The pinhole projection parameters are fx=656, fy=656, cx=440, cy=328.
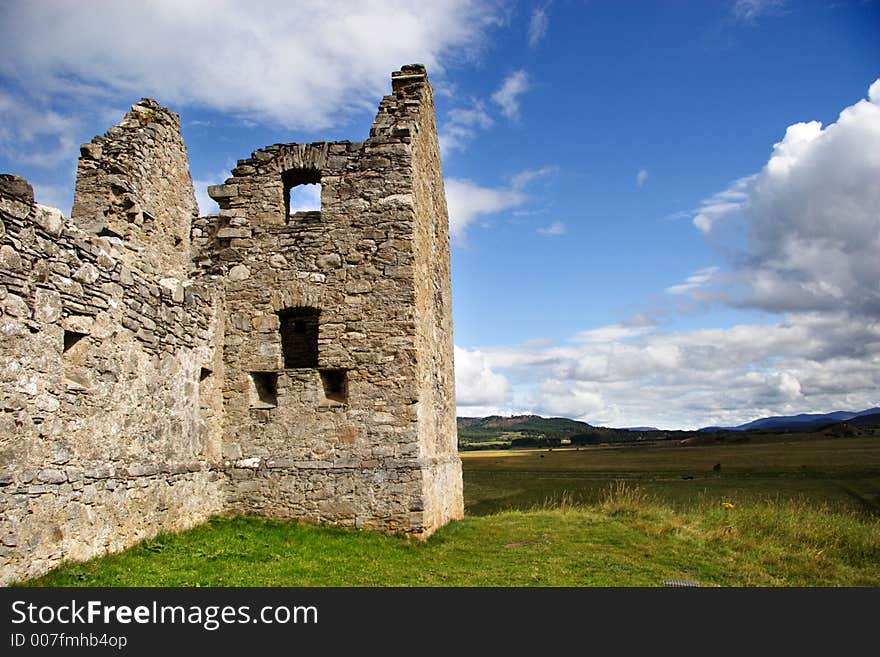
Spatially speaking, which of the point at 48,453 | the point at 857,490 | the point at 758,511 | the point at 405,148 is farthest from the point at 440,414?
the point at 857,490

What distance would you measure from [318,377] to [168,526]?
3.21m

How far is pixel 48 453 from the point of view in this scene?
23.2 ft

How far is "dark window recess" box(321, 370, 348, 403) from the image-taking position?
1115cm

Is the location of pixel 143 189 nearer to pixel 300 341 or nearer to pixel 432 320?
pixel 300 341

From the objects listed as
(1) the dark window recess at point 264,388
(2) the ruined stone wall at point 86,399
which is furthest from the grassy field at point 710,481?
(2) the ruined stone wall at point 86,399

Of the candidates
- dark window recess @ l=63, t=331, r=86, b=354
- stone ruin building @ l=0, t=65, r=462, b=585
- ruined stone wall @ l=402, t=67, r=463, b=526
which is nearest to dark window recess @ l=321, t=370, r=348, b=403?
stone ruin building @ l=0, t=65, r=462, b=585

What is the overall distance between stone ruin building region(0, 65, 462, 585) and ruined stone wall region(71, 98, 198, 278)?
33 millimetres

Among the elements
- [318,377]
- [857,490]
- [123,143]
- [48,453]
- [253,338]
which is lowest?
[857,490]

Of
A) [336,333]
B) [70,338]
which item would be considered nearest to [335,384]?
[336,333]

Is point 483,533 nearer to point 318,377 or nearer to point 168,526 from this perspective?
point 318,377

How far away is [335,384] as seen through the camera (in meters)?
11.3

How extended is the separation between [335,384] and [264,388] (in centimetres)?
131

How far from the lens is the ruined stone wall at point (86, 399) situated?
21.8 ft
